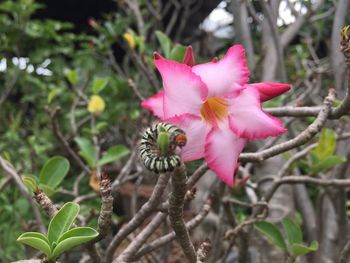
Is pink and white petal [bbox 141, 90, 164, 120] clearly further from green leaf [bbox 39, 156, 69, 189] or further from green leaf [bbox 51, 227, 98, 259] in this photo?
green leaf [bbox 39, 156, 69, 189]

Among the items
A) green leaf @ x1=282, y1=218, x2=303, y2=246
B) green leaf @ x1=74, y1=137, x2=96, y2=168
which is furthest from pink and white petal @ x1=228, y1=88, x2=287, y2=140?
green leaf @ x1=74, y1=137, x2=96, y2=168

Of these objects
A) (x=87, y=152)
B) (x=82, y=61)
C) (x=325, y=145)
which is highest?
(x=82, y=61)

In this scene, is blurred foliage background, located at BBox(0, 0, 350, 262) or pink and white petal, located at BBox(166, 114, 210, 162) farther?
blurred foliage background, located at BBox(0, 0, 350, 262)

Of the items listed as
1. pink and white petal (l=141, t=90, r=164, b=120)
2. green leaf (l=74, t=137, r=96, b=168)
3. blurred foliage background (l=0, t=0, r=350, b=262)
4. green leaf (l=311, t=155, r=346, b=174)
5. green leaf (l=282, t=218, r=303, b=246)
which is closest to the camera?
pink and white petal (l=141, t=90, r=164, b=120)

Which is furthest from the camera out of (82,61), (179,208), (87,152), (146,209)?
(82,61)

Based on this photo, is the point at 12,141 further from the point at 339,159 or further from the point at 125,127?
the point at 339,159

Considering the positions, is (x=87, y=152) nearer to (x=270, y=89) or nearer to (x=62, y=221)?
(x=62, y=221)

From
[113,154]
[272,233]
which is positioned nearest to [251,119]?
[272,233]

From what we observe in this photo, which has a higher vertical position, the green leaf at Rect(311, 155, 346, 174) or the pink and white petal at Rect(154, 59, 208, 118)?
the pink and white petal at Rect(154, 59, 208, 118)
